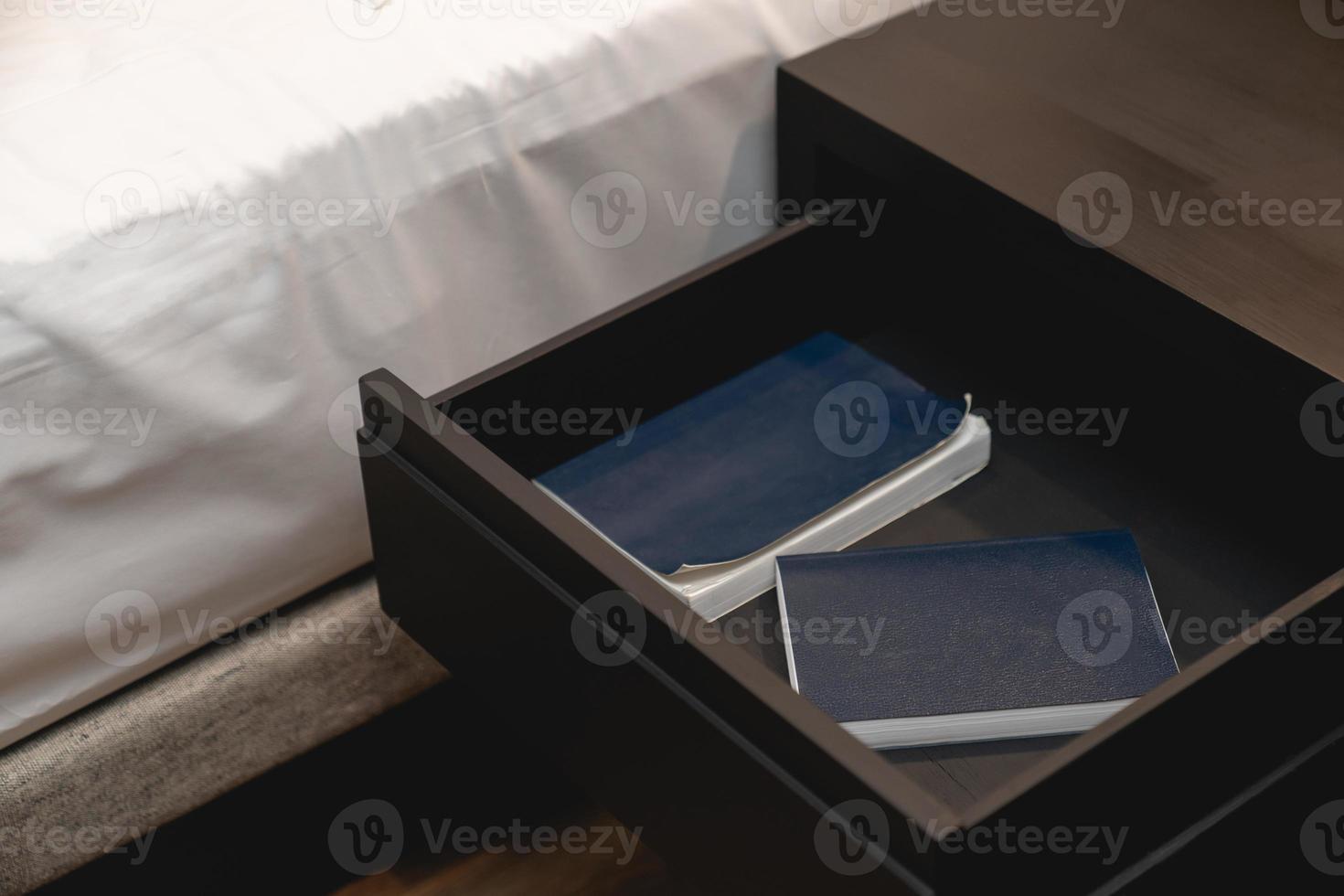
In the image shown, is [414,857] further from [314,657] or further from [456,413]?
[456,413]

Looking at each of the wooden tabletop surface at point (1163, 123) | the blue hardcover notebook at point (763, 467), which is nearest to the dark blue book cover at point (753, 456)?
the blue hardcover notebook at point (763, 467)

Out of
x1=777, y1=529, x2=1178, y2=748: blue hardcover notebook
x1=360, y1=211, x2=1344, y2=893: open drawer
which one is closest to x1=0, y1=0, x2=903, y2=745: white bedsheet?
x1=360, y1=211, x2=1344, y2=893: open drawer

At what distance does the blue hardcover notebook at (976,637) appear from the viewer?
2.28 feet

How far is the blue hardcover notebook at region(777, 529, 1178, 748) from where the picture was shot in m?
0.69

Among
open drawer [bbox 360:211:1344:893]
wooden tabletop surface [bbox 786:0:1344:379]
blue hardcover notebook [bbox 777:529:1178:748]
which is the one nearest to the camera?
open drawer [bbox 360:211:1344:893]

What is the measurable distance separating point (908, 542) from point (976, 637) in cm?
10

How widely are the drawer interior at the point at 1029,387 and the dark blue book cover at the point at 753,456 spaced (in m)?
0.03

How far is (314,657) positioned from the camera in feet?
3.05

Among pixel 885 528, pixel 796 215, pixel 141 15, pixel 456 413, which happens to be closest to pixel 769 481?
pixel 885 528

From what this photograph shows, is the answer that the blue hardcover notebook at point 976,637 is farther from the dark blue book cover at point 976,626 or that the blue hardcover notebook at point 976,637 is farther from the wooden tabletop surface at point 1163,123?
the wooden tabletop surface at point 1163,123

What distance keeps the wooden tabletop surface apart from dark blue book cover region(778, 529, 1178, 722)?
0.50ft

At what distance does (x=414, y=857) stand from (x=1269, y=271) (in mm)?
666

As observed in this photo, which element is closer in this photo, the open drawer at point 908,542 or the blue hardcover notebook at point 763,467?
the open drawer at point 908,542

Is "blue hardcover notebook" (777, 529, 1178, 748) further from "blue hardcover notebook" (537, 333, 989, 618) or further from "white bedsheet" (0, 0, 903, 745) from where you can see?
"white bedsheet" (0, 0, 903, 745)
